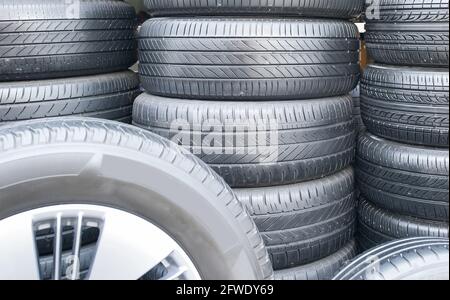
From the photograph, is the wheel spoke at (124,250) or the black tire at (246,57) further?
the black tire at (246,57)

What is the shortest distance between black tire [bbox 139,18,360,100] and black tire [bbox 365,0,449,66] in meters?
0.20

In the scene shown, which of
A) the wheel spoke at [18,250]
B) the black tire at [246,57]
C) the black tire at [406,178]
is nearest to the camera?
the wheel spoke at [18,250]

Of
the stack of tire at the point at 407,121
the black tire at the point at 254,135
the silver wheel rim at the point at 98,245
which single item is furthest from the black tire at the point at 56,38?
the stack of tire at the point at 407,121

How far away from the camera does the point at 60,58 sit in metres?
2.10

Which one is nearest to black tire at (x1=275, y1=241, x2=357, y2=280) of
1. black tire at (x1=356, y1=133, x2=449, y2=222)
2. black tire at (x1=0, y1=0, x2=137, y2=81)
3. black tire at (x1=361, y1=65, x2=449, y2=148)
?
black tire at (x1=356, y1=133, x2=449, y2=222)

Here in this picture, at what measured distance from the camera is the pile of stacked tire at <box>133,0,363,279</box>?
189 cm

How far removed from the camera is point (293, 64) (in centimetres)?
191

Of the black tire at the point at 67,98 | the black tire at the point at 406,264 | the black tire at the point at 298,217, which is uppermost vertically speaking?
the black tire at the point at 67,98

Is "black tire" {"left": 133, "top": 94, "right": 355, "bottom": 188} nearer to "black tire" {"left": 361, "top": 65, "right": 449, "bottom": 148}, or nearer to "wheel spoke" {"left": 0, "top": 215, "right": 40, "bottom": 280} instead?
"black tire" {"left": 361, "top": 65, "right": 449, "bottom": 148}

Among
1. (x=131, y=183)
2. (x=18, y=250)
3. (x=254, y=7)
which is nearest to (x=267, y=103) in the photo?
(x=254, y=7)

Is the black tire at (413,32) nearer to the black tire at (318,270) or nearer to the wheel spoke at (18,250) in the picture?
the black tire at (318,270)

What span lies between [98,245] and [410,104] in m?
1.32

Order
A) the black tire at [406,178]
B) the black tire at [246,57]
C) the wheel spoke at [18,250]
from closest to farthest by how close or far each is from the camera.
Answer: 1. the wheel spoke at [18,250]
2. the black tire at [246,57]
3. the black tire at [406,178]

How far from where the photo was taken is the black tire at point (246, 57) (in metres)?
1.88
